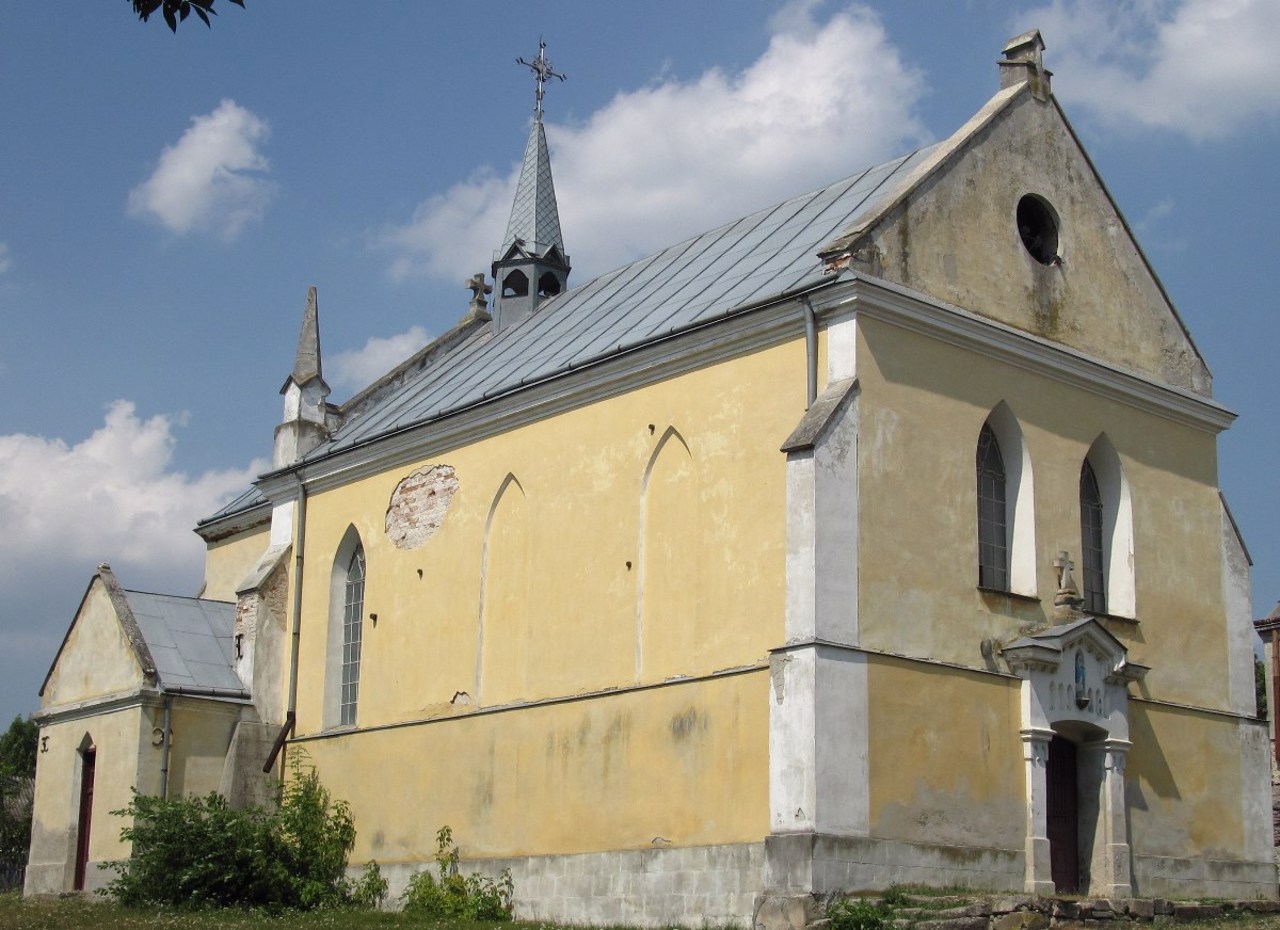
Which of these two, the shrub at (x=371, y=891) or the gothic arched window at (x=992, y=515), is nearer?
the gothic arched window at (x=992, y=515)

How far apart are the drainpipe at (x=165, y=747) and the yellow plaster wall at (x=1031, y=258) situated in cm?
1475

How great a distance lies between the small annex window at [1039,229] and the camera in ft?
79.6

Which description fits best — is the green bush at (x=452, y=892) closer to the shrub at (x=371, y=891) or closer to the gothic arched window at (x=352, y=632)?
the shrub at (x=371, y=891)

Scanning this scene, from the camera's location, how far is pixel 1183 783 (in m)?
24.0

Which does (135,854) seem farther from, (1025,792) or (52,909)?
(1025,792)

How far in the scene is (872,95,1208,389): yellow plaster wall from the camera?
22453 mm

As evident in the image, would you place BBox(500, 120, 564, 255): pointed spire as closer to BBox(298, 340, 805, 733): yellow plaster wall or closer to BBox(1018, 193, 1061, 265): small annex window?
BBox(298, 340, 805, 733): yellow plaster wall

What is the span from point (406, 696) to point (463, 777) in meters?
2.44

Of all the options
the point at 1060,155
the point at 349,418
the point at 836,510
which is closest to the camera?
the point at 836,510

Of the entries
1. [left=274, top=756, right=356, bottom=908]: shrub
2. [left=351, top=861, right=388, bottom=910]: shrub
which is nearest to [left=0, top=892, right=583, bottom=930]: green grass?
[left=274, top=756, right=356, bottom=908]: shrub

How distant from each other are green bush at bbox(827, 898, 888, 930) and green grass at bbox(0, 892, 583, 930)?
4352 mm

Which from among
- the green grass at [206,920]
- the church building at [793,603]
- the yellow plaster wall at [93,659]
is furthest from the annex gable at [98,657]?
the green grass at [206,920]

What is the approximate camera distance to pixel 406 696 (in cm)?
2750

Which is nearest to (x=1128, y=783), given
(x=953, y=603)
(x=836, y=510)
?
(x=953, y=603)
